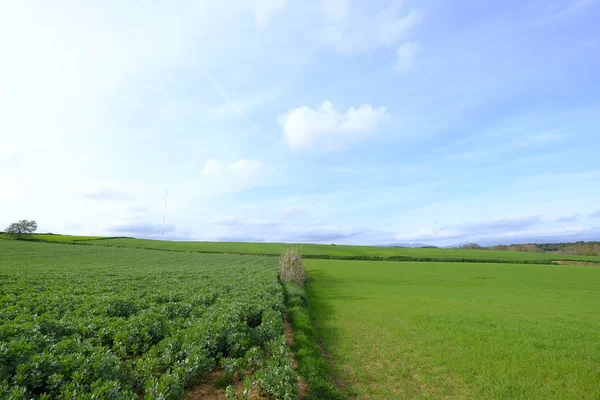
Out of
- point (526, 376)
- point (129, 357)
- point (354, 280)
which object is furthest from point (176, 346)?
point (354, 280)

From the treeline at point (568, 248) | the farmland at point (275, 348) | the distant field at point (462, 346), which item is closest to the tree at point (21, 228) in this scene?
the farmland at point (275, 348)

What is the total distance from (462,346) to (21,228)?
5115 inches

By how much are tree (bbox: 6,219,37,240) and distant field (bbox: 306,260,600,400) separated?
11712 cm

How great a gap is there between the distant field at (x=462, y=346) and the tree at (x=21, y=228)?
11712 centimetres

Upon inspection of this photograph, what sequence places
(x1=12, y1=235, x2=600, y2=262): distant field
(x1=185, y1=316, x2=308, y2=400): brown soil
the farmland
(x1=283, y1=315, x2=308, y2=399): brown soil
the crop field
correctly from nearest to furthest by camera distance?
the crop field → the farmland → (x1=185, y1=316, x2=308, y2=400): brown soil → (x1=283, y1=315, x2=308, y2=399): brown soil → (x1=12, y1=235, x2=600, y2=262): distant field

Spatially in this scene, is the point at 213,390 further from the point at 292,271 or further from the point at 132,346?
the point at 292,271

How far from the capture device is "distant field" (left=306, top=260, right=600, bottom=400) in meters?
9.58

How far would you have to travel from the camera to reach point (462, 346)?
1304 cm

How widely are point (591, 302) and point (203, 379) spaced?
1241 inches

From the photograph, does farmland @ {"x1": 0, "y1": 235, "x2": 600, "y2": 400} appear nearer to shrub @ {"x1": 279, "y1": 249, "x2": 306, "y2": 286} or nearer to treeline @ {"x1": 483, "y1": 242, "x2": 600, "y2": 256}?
shrub @ {"x1": 279, "y1": 249, "x2": 306, "y2": 286}

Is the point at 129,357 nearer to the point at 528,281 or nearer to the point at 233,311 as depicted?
the point at 233,311

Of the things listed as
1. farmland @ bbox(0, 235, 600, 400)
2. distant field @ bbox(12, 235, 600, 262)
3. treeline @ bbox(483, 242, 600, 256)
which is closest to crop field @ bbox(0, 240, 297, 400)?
farmland @ bbox(0, 235, 600, 400)

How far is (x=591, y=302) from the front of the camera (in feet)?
81.3

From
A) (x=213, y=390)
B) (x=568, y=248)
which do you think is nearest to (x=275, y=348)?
(x=213, y=390)
